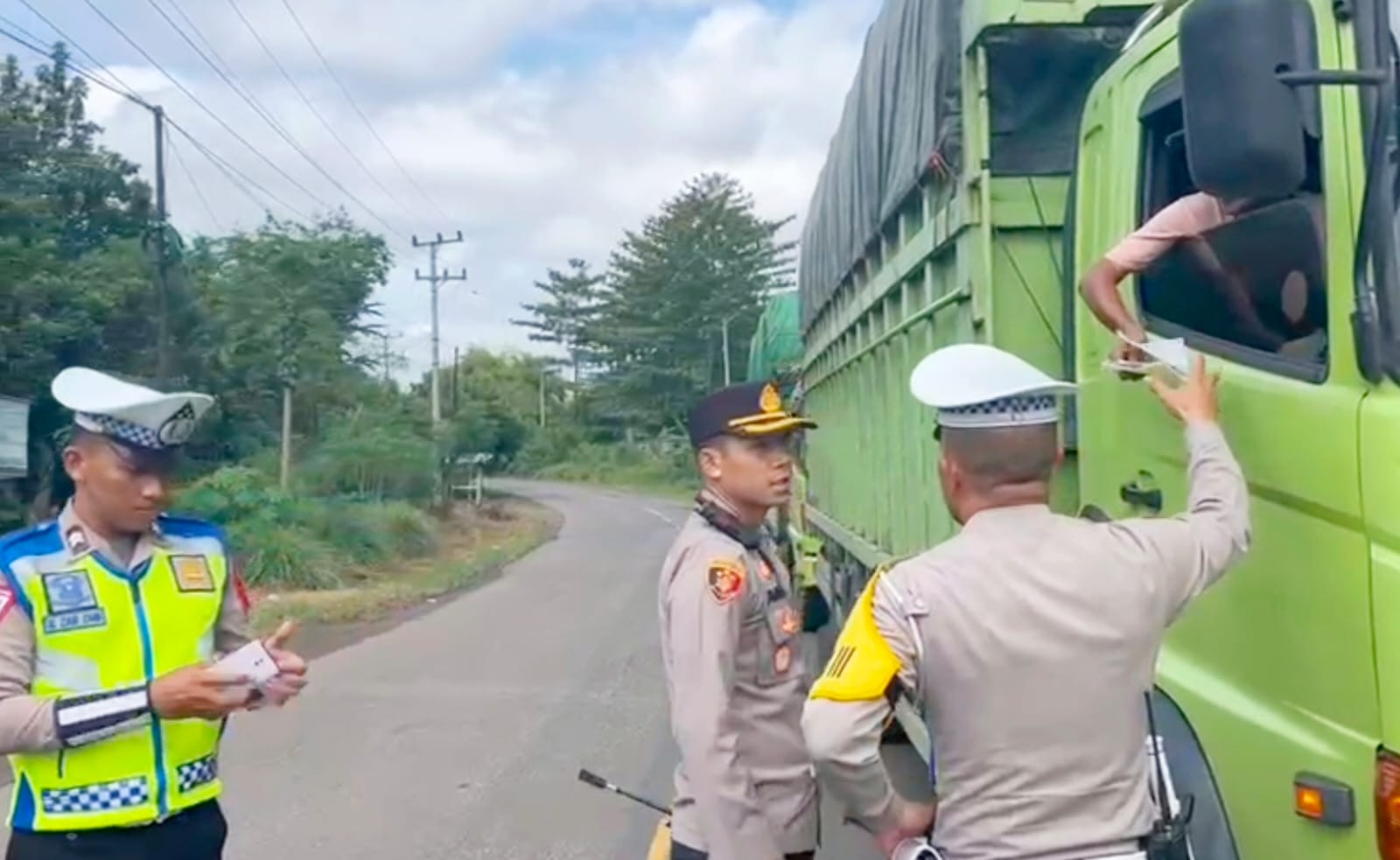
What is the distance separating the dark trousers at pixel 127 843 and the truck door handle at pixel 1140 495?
1.91 meters

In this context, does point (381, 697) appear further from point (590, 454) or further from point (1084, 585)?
point (590, 454)

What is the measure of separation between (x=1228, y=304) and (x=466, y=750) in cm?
647

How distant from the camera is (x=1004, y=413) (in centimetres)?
237

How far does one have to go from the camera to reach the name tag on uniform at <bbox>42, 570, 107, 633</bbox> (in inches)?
109

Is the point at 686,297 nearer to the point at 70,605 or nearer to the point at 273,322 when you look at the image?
the point at 273,322

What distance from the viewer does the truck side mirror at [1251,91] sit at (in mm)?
2318

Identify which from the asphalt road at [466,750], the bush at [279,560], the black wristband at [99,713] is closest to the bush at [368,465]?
the bush at [279,560]

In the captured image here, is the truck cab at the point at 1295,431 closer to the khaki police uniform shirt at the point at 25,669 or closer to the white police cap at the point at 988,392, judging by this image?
the white police cap at the point at 988,392

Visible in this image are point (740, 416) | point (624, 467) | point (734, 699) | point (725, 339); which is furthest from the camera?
point (624, 467)

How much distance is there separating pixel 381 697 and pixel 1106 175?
26.3 ft

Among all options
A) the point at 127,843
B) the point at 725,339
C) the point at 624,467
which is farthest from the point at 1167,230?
the point at 624,467

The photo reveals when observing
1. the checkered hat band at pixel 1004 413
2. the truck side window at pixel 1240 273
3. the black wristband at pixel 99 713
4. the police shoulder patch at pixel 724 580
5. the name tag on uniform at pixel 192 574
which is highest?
the truck side window at pixel 1240 273

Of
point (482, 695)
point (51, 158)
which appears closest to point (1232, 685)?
point (482, 695)

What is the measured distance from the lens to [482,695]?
413 inches
